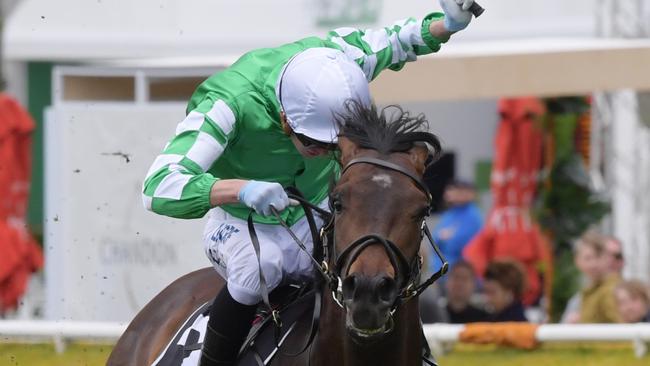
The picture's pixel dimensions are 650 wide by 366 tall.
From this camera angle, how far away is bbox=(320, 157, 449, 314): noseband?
392cm

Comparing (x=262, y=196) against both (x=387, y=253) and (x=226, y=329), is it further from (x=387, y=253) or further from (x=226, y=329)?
(x=226, y=329)

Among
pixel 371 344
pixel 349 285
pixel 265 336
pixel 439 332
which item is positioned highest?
pixel 349 285

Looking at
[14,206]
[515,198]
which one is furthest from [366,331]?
[14,206]

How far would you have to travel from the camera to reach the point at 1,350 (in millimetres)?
9406

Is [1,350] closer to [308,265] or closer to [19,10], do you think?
[308,265]

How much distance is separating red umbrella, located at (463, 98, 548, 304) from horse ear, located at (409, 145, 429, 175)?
265 inches

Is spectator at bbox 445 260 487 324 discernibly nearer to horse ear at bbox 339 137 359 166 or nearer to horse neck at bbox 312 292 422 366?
horse neck at bbox 312 292 422 366

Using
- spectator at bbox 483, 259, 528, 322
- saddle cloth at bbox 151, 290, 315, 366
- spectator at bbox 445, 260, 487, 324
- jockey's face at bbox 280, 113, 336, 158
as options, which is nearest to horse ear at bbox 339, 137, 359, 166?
jockey's face at bbox 280, 113, 336, 158

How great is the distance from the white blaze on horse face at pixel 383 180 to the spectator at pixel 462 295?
5935mm

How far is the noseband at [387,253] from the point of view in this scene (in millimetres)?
3918

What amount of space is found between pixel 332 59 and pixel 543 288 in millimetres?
7365

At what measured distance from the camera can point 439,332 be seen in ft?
28.6

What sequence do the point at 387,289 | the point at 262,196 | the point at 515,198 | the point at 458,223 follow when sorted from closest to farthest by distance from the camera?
1. the point at 387,289
2. the point at 262,196
3. the point at 515,198
4. the point at 458,223

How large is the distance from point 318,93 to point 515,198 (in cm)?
704
